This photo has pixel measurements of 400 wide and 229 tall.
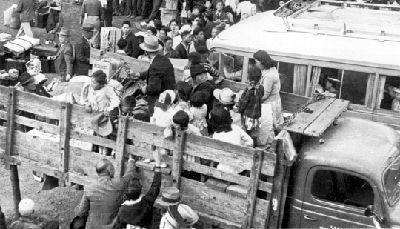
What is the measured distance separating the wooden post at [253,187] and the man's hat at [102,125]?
1.98 m

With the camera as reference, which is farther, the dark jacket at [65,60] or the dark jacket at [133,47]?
the dark jacket at [65,60]

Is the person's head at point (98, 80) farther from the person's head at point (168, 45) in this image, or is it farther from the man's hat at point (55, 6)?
the man's hat at point (55, 6)

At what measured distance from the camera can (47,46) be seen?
15.6m

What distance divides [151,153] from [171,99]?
0.92m

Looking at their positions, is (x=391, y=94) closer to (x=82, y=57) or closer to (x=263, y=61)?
(x=263, y=61)

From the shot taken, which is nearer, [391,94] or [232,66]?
[391,94]

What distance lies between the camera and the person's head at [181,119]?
6594 mm

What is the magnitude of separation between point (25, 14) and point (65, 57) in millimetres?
3552

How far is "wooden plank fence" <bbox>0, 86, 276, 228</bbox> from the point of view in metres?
6.28

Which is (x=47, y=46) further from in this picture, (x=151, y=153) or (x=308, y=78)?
(x=151, y=153)

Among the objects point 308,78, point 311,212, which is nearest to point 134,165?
point 311,212

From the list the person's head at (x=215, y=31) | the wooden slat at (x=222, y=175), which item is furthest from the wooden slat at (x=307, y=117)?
the person's head at (x=215, y=31)

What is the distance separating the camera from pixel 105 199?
6777 mm

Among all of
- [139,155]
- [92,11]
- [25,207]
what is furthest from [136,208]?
[92,11]
